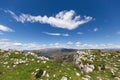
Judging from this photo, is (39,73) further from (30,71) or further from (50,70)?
(30,71)

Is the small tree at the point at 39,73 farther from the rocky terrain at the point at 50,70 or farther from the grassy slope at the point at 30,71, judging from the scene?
the grassy slope at the point at 30,71

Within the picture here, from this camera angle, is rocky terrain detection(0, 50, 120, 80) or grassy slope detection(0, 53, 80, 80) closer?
grassy slope detection(0, 53, 80, 80)

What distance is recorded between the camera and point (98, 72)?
144 feet

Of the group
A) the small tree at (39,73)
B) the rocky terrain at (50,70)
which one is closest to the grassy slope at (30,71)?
the rocky terrain at (50,70)

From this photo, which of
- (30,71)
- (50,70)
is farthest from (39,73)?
(30,71)

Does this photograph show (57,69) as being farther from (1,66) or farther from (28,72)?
(1,66)

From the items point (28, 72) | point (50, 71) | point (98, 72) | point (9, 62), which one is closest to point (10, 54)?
point (9, 62)

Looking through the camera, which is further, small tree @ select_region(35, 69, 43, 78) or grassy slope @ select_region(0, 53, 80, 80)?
small tree @ select_region(35, 69, 43, 78)

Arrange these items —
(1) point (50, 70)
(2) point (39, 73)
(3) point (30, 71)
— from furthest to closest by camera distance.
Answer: (3) point (30, 71), (1) point (50, 70), (2) point (39, 73)

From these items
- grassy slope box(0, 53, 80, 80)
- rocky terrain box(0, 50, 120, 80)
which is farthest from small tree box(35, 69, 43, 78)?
grassy slope box(0, 53, 80, 80)

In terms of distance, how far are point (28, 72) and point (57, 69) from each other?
723 cm

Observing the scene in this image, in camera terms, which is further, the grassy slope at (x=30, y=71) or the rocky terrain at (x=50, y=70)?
the rocky terrain at (x=50, y=70)

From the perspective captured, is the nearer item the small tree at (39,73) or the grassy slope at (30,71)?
the grassy slope at (30,71)

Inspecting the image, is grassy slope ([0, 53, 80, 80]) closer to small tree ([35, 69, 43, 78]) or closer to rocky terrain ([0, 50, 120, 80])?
rocky terrain ([0, 50, 120, 80])
